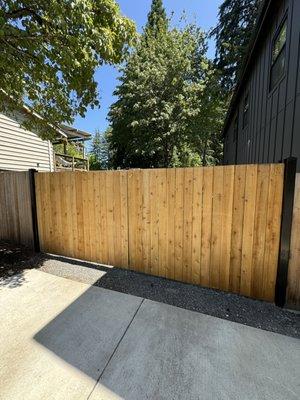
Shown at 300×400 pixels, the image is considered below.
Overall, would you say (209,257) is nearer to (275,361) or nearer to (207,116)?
(275,361)

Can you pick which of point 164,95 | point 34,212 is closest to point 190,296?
point 34,212

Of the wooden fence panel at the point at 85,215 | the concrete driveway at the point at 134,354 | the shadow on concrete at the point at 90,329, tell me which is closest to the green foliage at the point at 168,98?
the wooden fence panel at the point at 85,215

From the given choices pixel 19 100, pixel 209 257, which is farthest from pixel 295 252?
pixel 19 100

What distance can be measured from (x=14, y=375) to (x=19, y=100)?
5586mm

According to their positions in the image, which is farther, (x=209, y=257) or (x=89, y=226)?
(x=89, y=226)

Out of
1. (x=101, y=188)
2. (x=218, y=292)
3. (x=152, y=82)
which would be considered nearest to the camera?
(x=218, y=292)

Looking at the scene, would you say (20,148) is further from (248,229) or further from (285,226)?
(285,226)

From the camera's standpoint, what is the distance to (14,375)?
1.89m

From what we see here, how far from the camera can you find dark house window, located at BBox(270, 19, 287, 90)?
4352 mm

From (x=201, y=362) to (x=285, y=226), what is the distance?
168 centimetres

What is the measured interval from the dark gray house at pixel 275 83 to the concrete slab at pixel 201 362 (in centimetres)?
247

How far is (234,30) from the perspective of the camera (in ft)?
39.6

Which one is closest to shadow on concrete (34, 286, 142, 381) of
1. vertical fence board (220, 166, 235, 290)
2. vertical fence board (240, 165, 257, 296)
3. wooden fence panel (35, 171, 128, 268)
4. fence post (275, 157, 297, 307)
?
wooden fence panel (35, 171, 128, 268)

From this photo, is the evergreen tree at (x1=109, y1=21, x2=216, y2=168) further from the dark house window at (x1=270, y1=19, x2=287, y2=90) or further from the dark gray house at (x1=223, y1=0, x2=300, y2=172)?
the dark house window at (x1=270, y1=19, x2=287, y2=90)
